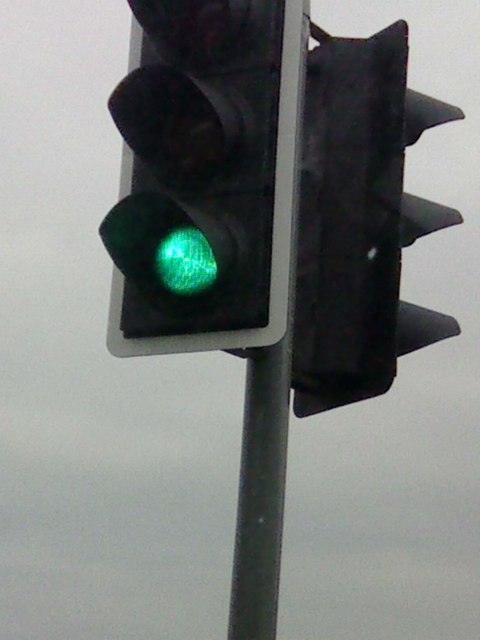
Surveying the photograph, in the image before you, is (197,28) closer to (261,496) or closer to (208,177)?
(208,177)

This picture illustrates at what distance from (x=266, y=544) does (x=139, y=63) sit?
1.33 m

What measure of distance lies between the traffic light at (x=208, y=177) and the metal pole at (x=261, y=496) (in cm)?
19

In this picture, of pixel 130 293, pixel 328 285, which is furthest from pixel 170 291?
pixel 328 285

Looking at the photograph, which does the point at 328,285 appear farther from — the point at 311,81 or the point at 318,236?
the point at 311,81

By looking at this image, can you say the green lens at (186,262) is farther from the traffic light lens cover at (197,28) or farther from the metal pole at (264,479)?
the traffic light lens cover at (197,28)

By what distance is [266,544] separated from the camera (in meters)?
3.04

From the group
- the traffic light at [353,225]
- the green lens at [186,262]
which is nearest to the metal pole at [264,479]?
the traffic light at [353,225]

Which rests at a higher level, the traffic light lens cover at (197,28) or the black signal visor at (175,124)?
the traffic light lens cover at (197,28)

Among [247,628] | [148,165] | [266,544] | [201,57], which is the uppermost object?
[201,57]

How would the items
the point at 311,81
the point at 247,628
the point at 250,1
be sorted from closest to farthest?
the point at 247,628
the point at 250,1
the point at 311,81

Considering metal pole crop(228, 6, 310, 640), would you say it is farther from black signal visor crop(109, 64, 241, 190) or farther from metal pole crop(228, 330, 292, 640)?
black signal visor crop(109, 64, 241, 190)

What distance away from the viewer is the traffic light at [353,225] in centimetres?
317

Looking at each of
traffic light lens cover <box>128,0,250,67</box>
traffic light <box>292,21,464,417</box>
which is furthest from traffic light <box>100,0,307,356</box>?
traffic light <box>292,21,464,417</box>

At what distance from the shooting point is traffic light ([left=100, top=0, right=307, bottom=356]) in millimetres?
3041
